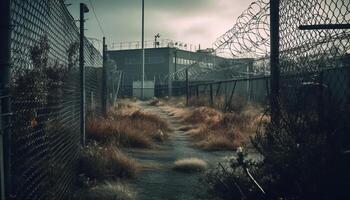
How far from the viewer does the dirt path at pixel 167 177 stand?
5051mm

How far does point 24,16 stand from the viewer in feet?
10.4

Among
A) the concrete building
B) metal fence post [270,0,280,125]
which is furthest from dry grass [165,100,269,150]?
the concrete building

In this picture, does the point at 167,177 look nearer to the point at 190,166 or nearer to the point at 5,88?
the point at 190,166

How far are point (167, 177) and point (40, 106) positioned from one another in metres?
2.34

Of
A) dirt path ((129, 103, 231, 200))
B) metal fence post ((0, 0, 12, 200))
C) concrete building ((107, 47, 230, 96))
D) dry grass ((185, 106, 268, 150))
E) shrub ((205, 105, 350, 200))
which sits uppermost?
concrete building ((107, 47, 230, 96))

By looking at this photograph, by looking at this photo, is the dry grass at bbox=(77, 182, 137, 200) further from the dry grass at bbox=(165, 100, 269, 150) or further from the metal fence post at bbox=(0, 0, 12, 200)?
the dry grass at bbox=(165, 100, 269, 150)

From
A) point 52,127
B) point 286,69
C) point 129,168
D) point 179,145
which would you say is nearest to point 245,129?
point 179,145

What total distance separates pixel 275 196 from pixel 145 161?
12.6ft

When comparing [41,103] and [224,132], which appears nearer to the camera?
[41,103]

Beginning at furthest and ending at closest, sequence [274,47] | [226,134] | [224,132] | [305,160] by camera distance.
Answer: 1. [224,132]
2. [226,134]
3. [274,47]
4. [305,160]

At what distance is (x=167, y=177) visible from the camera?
600cm

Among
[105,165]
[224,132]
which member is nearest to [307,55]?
[105,165]

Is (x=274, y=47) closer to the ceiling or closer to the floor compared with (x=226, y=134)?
closer to the ceiling

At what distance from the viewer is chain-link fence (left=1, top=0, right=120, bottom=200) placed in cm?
301
